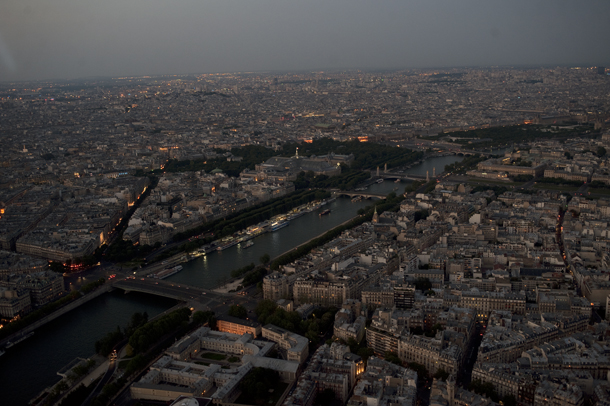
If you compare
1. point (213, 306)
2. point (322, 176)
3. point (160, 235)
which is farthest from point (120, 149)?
point (213, 306)

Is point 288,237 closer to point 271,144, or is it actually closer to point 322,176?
point 322,176

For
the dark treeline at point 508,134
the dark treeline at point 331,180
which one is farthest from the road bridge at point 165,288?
the dark treeline at point 508,134

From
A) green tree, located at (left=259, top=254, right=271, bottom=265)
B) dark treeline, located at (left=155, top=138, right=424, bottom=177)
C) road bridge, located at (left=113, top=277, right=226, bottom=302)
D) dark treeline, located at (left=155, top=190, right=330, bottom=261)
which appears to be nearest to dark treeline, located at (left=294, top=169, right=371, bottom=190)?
dark treeline, located at (left=155, top=190, right=330, bottom=261)

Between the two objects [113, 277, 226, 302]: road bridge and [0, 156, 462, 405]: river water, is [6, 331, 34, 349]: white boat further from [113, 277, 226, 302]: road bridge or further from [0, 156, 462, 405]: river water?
[113, 277, 226, 302]: road bridge

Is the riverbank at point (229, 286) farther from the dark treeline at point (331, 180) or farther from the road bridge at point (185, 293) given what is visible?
the dark treeline at point (331, 180)

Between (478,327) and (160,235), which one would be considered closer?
(478,327)
